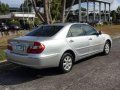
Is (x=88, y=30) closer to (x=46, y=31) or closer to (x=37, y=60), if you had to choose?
(x=46, y=31)

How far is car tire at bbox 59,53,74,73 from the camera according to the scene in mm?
7027

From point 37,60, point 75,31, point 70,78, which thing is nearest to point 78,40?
point 75,31

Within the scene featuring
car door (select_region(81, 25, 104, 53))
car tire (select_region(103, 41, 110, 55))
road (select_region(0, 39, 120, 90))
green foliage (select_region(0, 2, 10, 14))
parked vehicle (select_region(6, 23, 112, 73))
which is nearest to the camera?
road (select_region(0, 39, 120, 90))

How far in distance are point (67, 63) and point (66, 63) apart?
0.17 ft

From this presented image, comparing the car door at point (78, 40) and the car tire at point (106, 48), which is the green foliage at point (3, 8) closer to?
the car tire at point (106, 48)

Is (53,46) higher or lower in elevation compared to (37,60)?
higher

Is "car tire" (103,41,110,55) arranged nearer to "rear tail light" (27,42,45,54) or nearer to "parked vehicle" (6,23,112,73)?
"parked vehicle" (6,23,112,73)

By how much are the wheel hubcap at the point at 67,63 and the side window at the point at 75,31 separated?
72 centimetres

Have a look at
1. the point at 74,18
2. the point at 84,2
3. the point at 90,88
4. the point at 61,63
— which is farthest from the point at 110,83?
the point at 74,18

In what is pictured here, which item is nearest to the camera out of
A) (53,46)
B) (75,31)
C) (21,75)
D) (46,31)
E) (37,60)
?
(37,60)

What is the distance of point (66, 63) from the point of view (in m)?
7.24

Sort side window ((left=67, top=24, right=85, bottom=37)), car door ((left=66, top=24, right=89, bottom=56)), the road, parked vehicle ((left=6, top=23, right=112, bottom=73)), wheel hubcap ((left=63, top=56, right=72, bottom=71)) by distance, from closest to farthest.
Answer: the road → parked vehicle ((left=6, top=23, right=112, bottom=73)) → wheel hubcap ((left=63, top=56, right=72, bottom=71)) → car door ((left=66, top=24, right=89, bottom=56)) → side window ((left=67, top=24, right=85, bottom=37))

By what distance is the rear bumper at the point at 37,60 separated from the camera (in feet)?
21.3

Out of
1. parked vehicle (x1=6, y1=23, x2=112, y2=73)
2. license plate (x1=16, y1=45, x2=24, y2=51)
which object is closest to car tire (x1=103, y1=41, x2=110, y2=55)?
parked vehicle (x1=6, y1=23, x2=112, y2=73)
